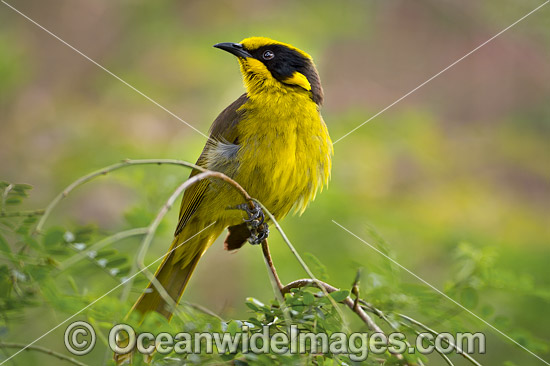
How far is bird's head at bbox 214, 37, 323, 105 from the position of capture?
267 cm

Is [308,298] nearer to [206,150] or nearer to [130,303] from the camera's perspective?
[130,303]

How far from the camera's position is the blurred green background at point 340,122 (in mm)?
3537

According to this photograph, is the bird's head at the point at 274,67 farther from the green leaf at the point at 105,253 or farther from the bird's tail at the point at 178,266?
the green leaf at the point at 105,253

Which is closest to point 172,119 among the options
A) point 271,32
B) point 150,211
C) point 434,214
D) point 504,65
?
point 271,32

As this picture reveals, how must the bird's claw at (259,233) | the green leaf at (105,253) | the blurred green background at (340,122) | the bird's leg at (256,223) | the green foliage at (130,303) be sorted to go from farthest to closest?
the blurred green background at (340,122) < the bird's claw at (259,233) < the bird's leg at (256,223) < the green leaf at (105,253) < the green foliage at (130,303)

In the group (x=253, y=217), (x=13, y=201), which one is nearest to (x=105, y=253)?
(x=13, y=201)

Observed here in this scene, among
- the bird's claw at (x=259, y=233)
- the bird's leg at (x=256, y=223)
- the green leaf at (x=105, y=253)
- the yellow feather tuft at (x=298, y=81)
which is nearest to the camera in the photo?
the green leaf at (x=105, y=253)

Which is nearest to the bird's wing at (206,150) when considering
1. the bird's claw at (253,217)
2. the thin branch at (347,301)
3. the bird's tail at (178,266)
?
the bird's tail at (178,266)

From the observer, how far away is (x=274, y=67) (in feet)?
8.89

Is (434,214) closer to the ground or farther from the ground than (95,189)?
farther from the ground

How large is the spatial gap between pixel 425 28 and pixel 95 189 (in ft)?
16.2

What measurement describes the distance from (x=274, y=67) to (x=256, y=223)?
69 centimetres

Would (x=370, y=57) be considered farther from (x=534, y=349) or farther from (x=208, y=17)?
(x=534, y=349)

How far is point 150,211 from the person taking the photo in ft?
7.16
